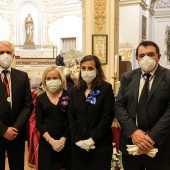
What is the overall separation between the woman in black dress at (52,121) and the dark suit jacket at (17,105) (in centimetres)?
14

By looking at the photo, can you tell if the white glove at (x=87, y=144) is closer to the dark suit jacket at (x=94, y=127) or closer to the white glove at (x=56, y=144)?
the dark suit jacket at (x=94, y=127)

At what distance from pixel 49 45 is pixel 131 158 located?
408 inches

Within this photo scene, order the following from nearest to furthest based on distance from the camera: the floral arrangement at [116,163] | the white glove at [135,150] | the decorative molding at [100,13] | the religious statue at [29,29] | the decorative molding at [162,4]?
1. the white glove at [135,150]
2. the floral arrangement at [116,163]
3. the decorative molding at [100,13]
4. the decorative molding at [162,4]
5. the religious statue at [29,29]

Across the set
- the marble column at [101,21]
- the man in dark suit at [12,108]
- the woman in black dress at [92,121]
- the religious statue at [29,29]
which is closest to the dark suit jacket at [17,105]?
the man in dark suit at [12,108]

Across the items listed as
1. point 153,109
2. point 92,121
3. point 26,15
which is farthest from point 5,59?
point 26,15

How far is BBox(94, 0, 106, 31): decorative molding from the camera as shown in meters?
6.27

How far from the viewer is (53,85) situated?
96.4 inches

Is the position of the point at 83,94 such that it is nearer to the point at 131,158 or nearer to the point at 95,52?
the point at 131,158

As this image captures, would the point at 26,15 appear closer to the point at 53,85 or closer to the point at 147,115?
the point at 53,85

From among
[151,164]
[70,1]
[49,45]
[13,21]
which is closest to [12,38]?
[13,21]

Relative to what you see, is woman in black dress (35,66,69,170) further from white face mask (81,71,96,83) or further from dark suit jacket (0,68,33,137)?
white face mask (81,71,96,83)

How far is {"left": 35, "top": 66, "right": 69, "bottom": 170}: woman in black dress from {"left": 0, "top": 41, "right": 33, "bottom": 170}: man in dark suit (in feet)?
0.49

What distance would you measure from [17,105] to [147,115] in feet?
3.56

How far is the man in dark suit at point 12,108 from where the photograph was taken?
2277 mm
